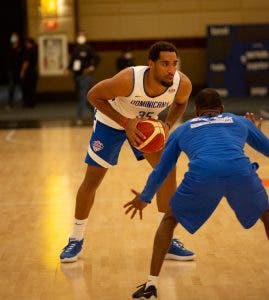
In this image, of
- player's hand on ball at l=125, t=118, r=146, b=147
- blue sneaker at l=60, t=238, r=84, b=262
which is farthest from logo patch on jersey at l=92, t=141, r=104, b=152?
blue sneaker at l=60, t=238, r=84, b=262

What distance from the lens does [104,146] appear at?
616 cm

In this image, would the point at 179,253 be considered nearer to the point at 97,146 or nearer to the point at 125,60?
the point at 97,146

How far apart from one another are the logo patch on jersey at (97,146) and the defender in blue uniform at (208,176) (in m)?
1.20

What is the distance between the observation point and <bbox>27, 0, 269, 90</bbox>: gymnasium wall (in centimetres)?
2175

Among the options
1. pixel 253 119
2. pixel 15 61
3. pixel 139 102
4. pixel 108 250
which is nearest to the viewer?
pixel 253 119

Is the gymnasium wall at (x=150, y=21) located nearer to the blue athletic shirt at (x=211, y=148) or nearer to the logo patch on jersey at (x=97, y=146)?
the logo patch on jersey at (x=97, y=146)

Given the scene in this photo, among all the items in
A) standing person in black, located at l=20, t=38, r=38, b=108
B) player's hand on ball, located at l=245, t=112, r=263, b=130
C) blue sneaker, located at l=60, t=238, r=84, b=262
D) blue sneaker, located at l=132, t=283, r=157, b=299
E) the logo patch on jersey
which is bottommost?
standing person in black, located at l=20, t=38, r=38, b=108

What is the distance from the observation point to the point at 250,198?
193 inches

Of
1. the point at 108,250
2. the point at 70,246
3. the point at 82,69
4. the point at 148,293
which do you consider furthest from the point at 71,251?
the point at 82,69

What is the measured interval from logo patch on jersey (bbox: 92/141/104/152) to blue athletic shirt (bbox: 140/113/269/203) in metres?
1.21

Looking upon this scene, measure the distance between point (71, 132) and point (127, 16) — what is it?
306 inches

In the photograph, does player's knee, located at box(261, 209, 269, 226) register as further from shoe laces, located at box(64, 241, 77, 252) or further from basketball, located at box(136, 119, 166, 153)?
shoe laces, located at box(64, 241, 77, 252)

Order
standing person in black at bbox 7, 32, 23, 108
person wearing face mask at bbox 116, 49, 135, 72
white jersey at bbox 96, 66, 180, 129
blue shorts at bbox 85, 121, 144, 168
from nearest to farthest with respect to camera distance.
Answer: white jersey at bbox 96, 66, 180, 129 → blue shorts at bbox 85, 121, 144, 168 → standing person in black at bbox 7, 32, 23, 108 → person wearing face mask at bbox 116, 49, 135, 72

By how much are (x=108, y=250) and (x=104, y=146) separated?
0.94m
